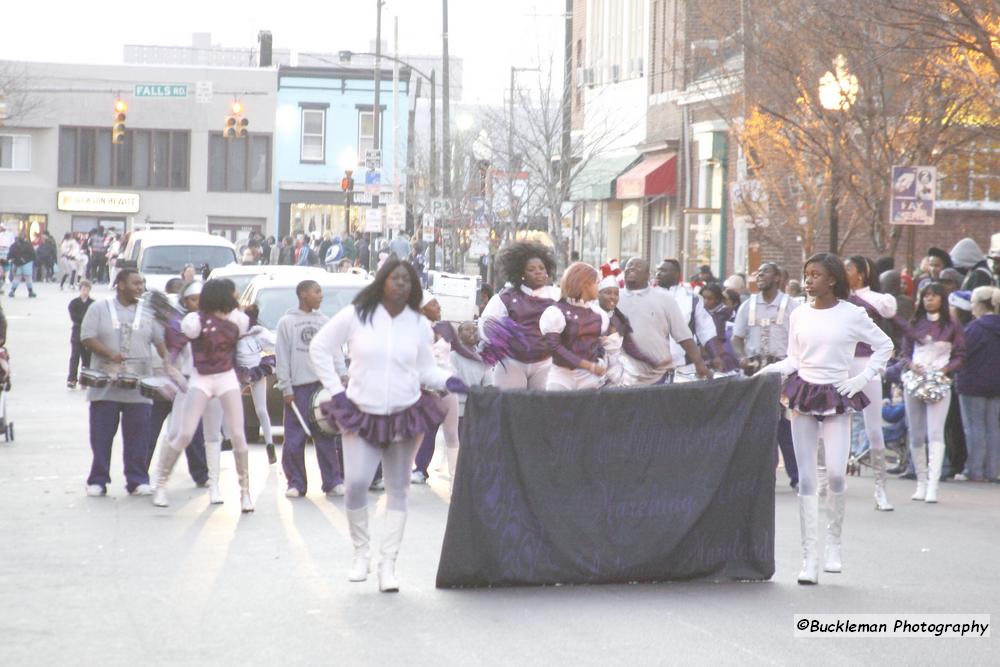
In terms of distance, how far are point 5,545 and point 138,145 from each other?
2351 inches

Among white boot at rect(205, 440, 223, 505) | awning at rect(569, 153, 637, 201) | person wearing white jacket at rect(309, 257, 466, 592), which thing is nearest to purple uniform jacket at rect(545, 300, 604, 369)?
person wearing white jacket at rect(309, 257, 466, 592)

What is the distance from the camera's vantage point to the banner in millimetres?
9422

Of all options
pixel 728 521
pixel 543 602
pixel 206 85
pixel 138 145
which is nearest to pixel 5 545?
pixel 543 602

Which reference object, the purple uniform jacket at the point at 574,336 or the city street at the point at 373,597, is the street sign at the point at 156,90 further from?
the purple uniform jacket at the point at 574,336

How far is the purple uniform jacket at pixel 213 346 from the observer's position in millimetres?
12758

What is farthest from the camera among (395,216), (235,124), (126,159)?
(126,159)

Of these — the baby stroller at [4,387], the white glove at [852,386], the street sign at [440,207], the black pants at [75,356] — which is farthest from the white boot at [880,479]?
the street sign at [440,207]

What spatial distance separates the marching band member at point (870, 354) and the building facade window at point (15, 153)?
193 ft

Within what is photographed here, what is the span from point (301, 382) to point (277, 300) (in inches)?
200

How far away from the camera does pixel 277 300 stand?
19.0 meters

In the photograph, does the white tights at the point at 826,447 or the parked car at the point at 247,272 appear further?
the parked car at the point at 247,272

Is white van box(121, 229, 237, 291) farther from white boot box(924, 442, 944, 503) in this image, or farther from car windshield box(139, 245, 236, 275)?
white boot box(924, 442, 944, 503)

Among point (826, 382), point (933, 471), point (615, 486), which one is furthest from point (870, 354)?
point (615, 486)

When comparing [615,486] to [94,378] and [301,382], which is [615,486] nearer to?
[301,382]
